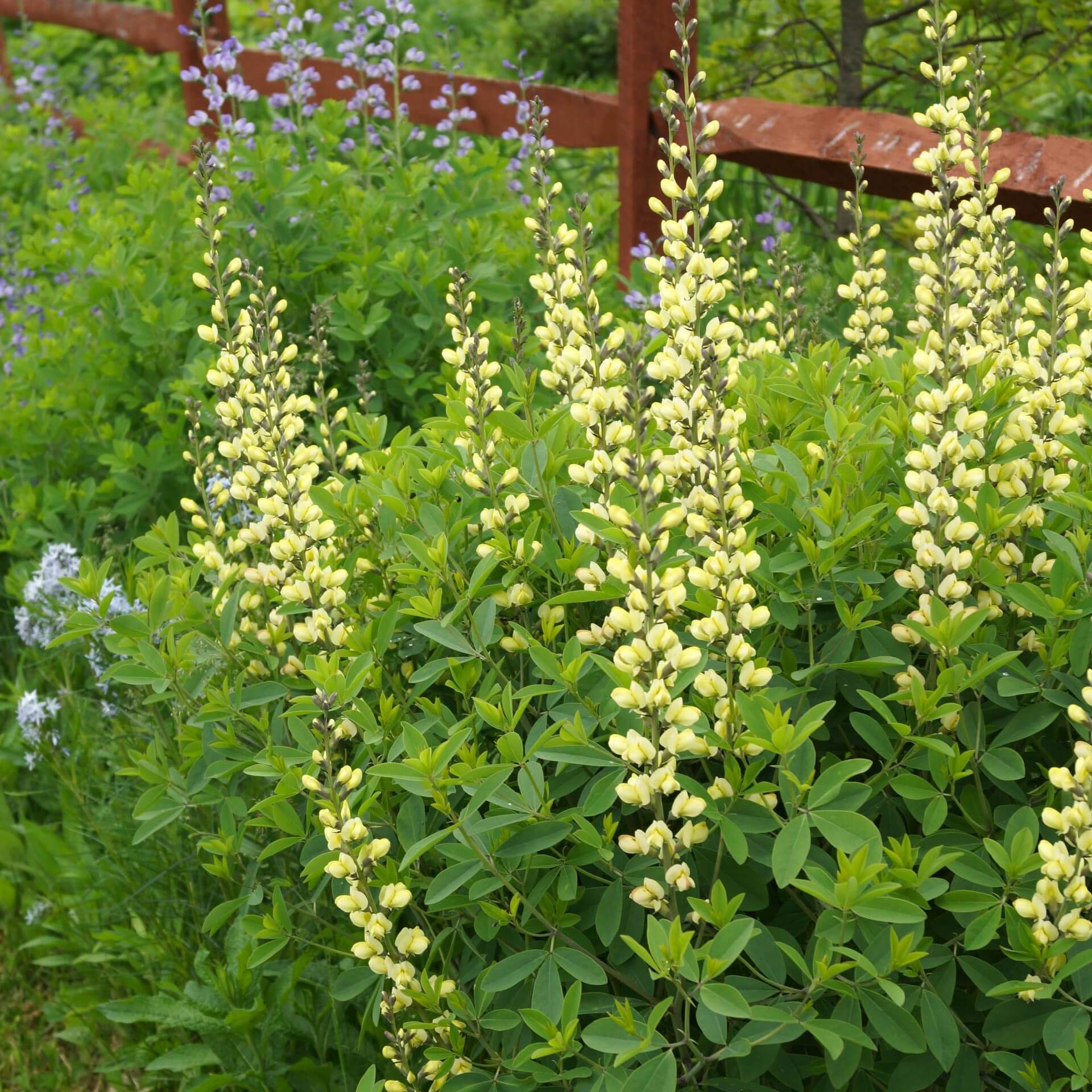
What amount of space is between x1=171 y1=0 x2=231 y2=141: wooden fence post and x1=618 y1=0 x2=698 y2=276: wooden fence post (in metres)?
2.70

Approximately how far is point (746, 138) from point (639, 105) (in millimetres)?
459

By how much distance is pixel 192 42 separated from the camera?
6.48 meters

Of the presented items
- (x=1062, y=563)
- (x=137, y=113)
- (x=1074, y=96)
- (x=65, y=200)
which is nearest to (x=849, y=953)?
(x=1062, y=563)

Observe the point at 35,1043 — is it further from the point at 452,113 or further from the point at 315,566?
the point at 452,113

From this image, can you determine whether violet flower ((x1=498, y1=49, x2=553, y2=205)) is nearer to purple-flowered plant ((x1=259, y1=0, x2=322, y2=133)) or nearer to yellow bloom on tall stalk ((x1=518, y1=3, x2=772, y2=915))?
purple-flowered plant ((x1=259, y1=0, x2=322, y2=133))

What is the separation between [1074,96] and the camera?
5.90 meters

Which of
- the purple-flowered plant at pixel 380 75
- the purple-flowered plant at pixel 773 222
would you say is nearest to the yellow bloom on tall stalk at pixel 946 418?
the purple-flowered plant at pixel 773 222

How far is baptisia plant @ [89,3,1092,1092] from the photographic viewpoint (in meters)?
1.58

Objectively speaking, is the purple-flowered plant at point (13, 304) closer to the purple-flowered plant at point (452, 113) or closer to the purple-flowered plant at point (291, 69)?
the purple-flowered plant at point (291, 69)

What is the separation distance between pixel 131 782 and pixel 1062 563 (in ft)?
7.21

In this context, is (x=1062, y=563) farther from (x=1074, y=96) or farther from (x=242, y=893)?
(x=1074, y=96)

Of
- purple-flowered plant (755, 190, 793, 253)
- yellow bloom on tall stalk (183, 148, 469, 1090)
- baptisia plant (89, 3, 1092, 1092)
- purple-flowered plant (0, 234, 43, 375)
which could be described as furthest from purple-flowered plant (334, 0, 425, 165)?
baptisia plant (89, 3, 1092, 1092)

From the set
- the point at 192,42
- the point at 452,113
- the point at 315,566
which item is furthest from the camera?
the point at 192,42

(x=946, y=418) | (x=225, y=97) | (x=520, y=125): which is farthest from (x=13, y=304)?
(x=946, y=418)
